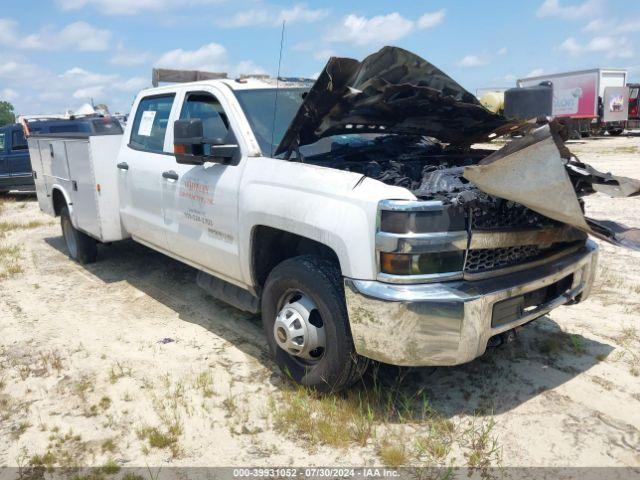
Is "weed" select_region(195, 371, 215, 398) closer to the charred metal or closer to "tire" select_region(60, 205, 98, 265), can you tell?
the charred metal

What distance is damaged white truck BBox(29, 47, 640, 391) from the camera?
2.90m

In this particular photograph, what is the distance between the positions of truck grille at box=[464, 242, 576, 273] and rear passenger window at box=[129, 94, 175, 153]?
309 cm

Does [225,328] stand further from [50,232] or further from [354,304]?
[50,232]

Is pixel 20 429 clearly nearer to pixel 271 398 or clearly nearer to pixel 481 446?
pixel 271 398

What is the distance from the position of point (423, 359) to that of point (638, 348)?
80.6 inches

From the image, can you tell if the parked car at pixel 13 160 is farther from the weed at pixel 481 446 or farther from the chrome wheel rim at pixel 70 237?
the weed at pixel 481 446


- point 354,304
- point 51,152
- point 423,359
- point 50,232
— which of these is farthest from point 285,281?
point 50,232

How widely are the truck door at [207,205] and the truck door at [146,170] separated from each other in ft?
0.68

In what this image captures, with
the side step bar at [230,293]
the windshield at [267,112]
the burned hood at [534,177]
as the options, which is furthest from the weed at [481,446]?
the windshield at [267,112]

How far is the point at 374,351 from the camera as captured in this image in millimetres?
3020

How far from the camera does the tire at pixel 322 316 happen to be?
3.22 meters

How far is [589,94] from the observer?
1042 inches

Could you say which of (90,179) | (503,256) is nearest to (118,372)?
(90,179)

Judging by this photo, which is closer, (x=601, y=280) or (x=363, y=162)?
(x=363, y=162)
